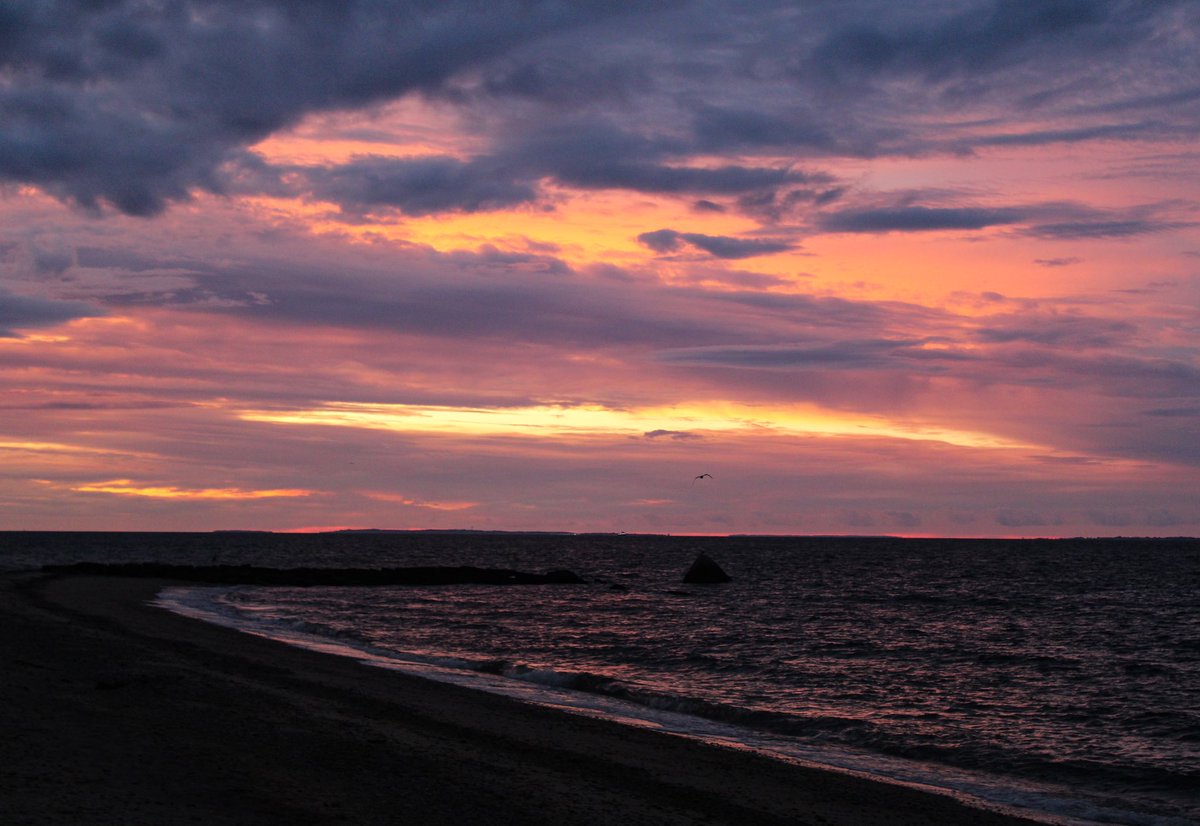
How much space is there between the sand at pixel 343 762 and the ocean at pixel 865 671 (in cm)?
279

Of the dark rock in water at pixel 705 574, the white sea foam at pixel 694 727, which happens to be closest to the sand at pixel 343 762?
the white sea foam at pixel 694 727

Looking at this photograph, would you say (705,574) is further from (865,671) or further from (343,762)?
(343,762)

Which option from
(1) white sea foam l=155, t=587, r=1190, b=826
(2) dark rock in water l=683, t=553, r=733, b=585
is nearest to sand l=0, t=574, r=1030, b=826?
(1) white sea foam l=155, t=587, r=1190, b=826

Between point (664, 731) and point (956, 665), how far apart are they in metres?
17.1

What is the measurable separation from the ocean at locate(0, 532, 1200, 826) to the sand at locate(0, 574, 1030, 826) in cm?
279

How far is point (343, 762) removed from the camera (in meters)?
14.6

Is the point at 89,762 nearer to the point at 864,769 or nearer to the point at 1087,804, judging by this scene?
the point at 864,769

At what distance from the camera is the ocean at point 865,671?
19094mm

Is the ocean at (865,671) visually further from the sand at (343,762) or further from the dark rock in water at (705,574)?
the dark rock in water at (705,574)

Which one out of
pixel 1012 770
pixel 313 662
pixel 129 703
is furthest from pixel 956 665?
pixel 129 703

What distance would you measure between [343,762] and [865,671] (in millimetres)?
21268

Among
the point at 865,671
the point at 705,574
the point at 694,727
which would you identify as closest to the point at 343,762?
the point at 694,727

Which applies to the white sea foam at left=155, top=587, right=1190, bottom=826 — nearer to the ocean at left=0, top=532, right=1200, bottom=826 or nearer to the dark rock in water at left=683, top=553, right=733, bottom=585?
the ocean at left=0, top=532, right=1200, bottom=826

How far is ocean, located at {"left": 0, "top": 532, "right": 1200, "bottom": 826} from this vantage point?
19.1 metres
